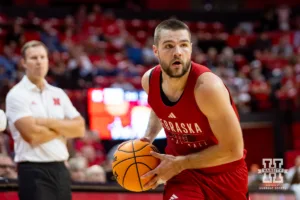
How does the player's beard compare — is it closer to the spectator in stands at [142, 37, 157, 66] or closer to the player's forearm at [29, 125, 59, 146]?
the player's forearm at [29, 125, 59, 146]

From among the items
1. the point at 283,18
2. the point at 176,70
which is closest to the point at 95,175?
the point at 176,70

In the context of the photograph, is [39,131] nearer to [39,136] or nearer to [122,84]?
[39,136]

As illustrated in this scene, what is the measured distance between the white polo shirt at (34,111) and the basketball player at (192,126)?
3.69 ft

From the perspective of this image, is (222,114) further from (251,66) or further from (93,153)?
(251,66)

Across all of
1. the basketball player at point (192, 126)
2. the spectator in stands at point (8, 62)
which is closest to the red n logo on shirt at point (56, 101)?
the basketball player at point (192, 126)

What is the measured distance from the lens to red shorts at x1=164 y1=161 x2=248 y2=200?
165 inches

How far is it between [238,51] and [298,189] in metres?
11.3

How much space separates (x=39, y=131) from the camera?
16.2 ft

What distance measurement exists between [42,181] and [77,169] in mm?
1899

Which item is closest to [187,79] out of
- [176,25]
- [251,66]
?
[176,25]

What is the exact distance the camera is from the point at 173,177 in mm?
4297

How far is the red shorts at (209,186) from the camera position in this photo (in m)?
4.19

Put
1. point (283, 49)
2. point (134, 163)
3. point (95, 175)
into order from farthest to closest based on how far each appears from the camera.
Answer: point (283, 49)
point (95, 175)
point (134, 163)

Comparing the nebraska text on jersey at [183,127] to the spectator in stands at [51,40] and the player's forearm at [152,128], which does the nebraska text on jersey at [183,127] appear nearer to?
the player's forearm at [152,128]
